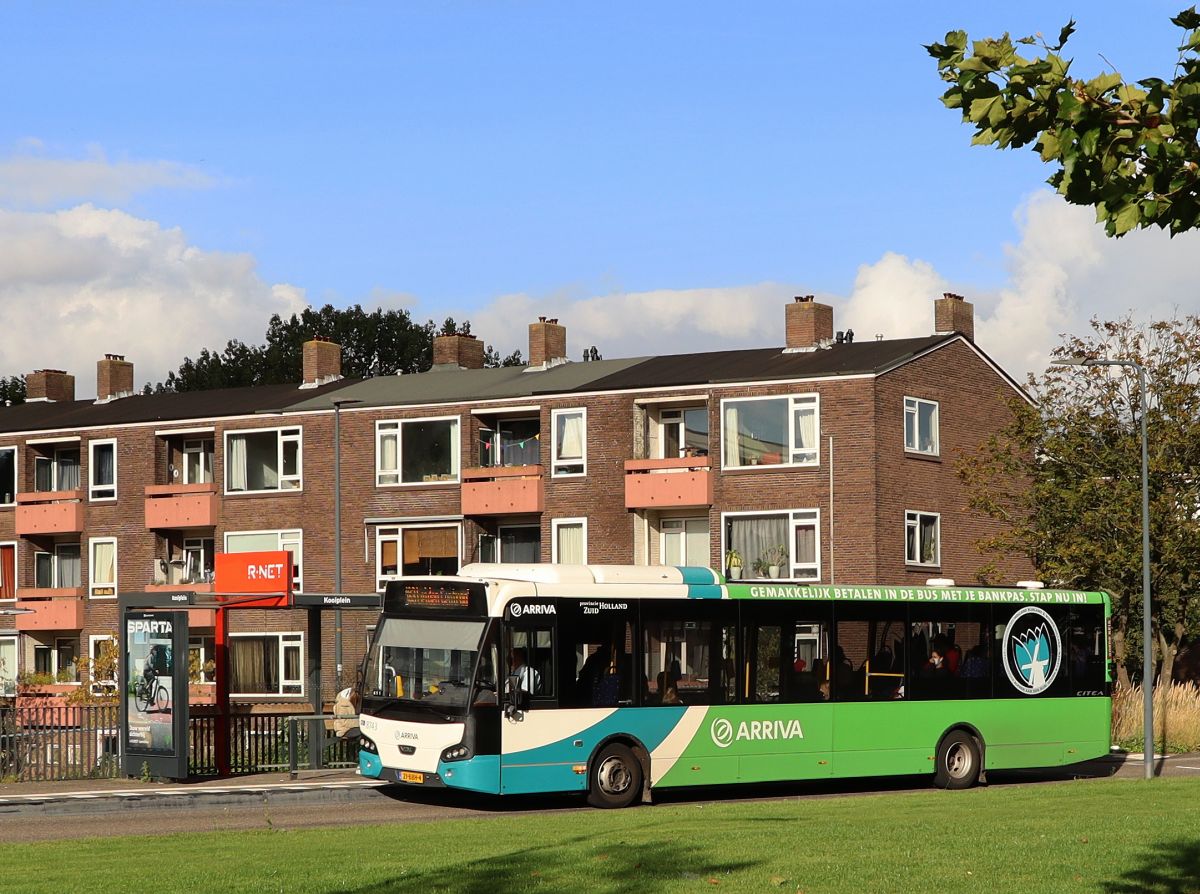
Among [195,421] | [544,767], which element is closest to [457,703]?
[544,767]

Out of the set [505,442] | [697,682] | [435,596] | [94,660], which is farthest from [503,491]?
[435,596]

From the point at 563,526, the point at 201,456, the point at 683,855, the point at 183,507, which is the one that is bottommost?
the point at 683,855

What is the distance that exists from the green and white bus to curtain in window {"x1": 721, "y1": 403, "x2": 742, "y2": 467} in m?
21.5

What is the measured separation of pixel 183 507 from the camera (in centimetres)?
5741

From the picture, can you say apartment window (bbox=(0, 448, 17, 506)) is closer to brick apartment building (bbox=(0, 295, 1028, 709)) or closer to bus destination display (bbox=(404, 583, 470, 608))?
brick apartment building (bbox=(0, 295, 1028, 709))

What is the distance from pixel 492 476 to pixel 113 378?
19.3 metres

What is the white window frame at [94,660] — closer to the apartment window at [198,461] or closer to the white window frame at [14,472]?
the apartment window at [198,461]

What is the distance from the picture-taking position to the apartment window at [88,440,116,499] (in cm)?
5944

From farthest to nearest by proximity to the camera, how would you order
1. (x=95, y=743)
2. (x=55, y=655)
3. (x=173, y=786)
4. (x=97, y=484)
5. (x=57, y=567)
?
(x=57, y=567) → (x=55, y=655) → (x=97, y=484) → (x=95, y=743) → (x=173, y=786)

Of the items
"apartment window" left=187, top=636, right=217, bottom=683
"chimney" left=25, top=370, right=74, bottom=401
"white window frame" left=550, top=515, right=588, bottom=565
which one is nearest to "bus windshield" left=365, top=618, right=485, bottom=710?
"apartment window" left=187, top=636, right=217, bottom=683

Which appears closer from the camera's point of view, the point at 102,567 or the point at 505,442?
the point at 505,442

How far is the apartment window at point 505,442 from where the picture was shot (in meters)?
54.0

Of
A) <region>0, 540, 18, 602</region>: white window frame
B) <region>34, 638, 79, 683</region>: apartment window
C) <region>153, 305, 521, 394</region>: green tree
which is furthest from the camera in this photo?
<region>153, 305, 521, 394</region>: green tree

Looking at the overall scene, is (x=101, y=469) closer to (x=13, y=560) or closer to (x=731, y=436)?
(x=13, y=560)
